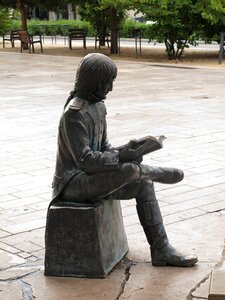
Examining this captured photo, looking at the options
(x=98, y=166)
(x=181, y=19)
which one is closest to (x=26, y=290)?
(x=98, y=166)

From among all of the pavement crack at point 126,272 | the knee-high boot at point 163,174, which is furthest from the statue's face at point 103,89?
the pavement crack at point 126,272

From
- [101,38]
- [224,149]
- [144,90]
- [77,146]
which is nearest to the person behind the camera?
[77,146]

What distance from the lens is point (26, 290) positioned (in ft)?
13.5

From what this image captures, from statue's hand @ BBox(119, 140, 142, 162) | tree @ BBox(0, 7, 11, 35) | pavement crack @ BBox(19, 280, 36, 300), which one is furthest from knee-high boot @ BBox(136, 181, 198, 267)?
tree @ BBox(0, 7, 11, 35)

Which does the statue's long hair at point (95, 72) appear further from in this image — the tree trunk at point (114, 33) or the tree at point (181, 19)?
the tree trunk at point (114, 33)

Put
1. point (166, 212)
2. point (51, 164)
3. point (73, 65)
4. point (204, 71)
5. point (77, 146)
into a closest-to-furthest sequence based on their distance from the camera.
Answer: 1. point (77, 146)
2. point (166, 212)
3. point (51, 164)
4. point (204, 71)
5. point (73, 65)

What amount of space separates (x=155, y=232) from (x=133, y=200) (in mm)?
1688

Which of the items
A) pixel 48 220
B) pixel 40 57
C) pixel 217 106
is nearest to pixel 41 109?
pixel 217 106

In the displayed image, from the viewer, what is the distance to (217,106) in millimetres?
12188

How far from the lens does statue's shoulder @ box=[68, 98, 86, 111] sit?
4.11 m

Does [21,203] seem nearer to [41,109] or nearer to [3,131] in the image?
[3,131]

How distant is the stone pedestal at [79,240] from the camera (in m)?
4.14

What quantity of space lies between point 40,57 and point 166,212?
2153 cm

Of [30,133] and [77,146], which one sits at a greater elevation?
[77,146]
